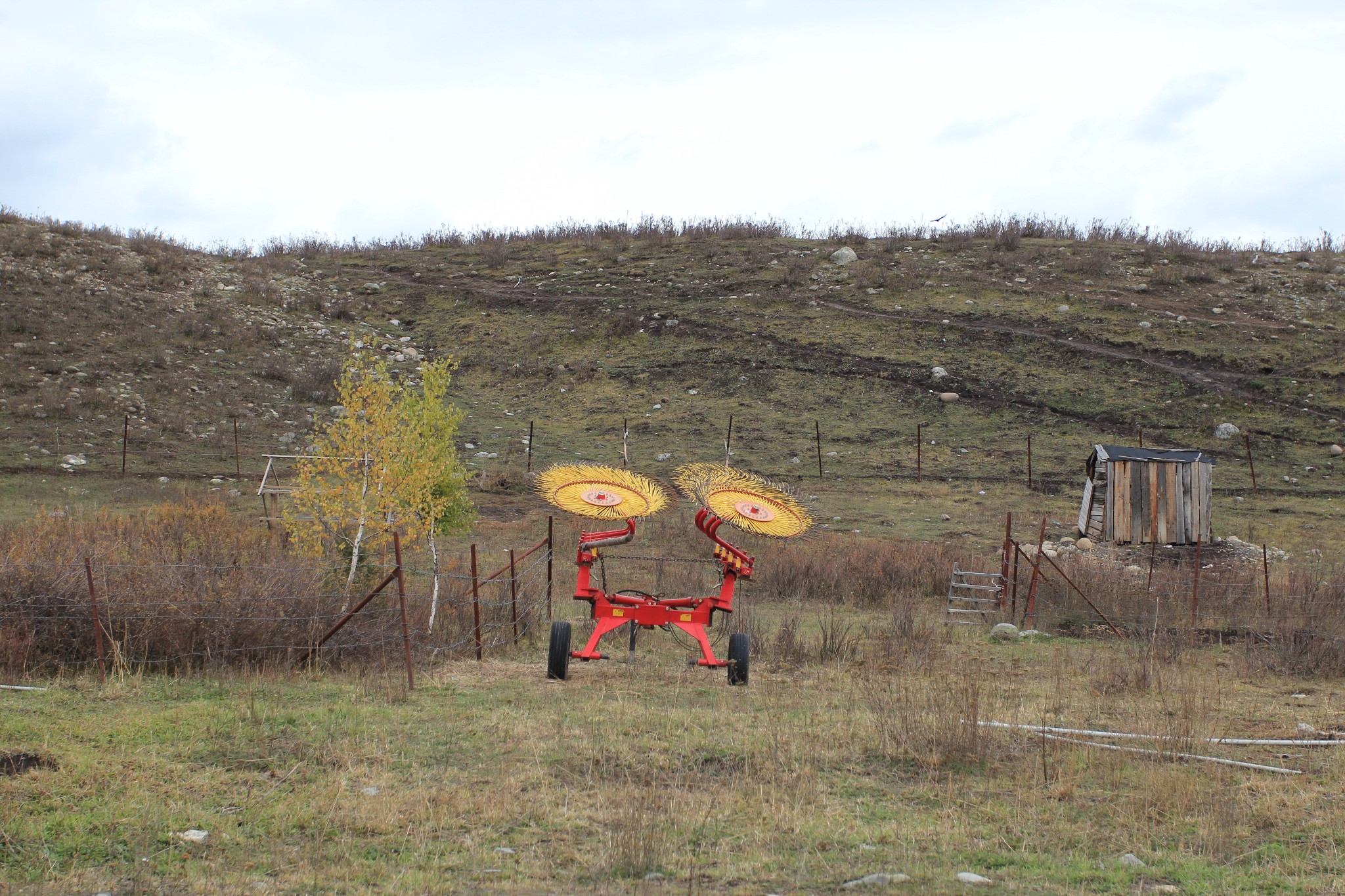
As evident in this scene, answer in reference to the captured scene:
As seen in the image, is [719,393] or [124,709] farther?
[719,393]

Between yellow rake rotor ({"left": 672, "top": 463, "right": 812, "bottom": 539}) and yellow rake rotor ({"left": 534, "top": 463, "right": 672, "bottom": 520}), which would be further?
yellow rake rotor ({"left": 534, "top": 463, "right": 672, "bottom": 520})

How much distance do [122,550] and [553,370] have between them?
24934mm

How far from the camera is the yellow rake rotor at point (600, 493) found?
1162cm

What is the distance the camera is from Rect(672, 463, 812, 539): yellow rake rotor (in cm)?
1128

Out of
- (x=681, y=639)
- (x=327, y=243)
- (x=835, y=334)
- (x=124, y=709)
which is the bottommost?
(x=681, y=639)

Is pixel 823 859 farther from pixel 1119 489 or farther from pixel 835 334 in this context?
pixel 835 334

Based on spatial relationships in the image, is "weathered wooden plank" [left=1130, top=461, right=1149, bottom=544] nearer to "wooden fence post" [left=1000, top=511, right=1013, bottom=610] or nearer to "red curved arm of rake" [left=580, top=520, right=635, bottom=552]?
"wooden fence post" [left=1000, top=511, right=1013, bottom=610]

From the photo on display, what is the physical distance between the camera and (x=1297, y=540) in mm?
23938

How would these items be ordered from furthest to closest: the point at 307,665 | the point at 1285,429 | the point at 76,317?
1. the point at 76,317
2. the point at 1285,429
3. the point at 307,665

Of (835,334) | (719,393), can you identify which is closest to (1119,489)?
(719,393)

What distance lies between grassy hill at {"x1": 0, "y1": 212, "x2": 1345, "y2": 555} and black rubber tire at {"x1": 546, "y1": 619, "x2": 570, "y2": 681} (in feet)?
45.9

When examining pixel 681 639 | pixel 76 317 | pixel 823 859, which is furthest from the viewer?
pixel 76 317

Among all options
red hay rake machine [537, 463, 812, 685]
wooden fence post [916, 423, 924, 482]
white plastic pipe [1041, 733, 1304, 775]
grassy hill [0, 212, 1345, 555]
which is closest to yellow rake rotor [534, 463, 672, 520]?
red hay rake machine [537, 463, 812, 685]

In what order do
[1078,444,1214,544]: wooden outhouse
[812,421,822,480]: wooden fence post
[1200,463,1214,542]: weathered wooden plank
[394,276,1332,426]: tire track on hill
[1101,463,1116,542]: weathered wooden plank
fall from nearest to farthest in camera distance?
1. [1078,444,1214,544]: wooden outhouse
2. [1101,463,1116,542]: weathered wooden plank
3. [1200,463,1214,542]: weathered wooden plank
4. [812,421,822,480]: wooden fence post
5. [394,276,1332,426]: tire track on hill
